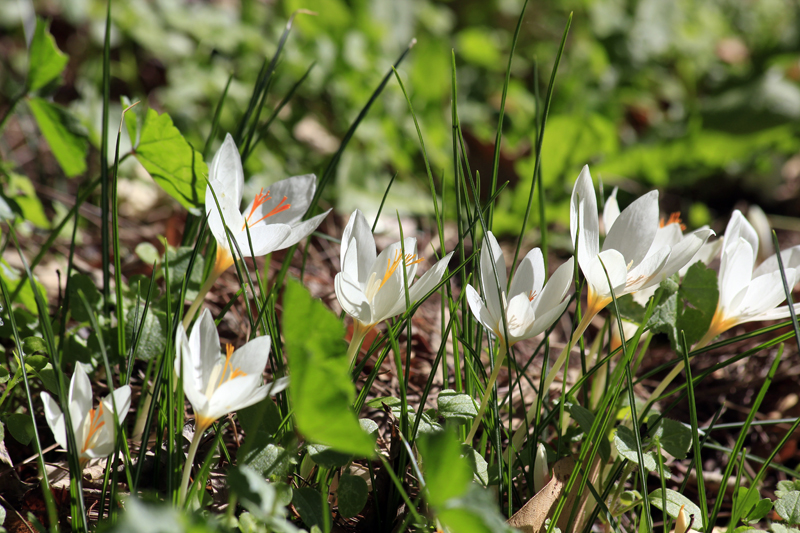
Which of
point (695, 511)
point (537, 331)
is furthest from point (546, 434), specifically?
point (537, 331)

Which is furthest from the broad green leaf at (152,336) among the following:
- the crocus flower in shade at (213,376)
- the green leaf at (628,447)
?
the green leaf at (628,447)

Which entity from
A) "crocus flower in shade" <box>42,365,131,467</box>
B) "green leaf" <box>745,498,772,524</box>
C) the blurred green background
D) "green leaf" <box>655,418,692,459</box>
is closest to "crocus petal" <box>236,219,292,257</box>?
"crocus flower in shade" <box>42,365,131,467</box>

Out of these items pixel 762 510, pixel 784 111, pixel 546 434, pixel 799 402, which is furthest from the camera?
pixel 784 111

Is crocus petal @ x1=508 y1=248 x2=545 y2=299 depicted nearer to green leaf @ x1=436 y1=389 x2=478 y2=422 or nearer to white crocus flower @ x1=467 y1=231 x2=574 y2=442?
white crocus flower @ x1=467 y1=231 x2=574 y2=442

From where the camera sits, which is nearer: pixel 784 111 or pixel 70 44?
pixel 784 111

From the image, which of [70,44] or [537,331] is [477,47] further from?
[537,331]
